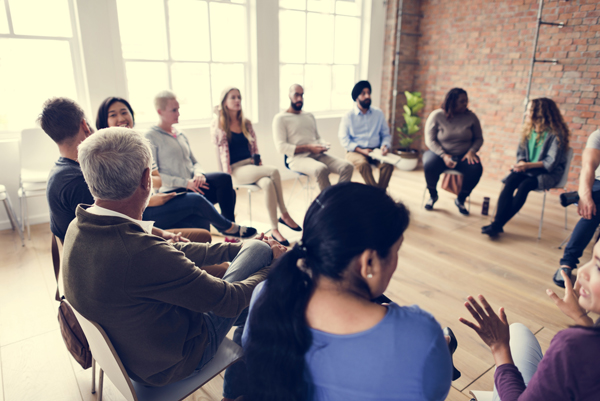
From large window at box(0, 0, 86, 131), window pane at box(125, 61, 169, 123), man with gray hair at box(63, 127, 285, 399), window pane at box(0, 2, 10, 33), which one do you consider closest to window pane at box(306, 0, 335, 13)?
window pane at box(125, 61, 169, 123)

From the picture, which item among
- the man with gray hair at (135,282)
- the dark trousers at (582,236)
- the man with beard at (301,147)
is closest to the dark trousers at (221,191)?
the man with beard at (301,147)

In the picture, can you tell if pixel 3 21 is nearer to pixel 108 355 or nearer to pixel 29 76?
pixel 29 76

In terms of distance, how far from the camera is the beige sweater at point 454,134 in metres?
4.09

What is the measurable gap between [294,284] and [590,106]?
500cm

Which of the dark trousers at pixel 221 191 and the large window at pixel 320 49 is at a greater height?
the large window at pixel 320 49

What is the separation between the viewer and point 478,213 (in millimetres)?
4137

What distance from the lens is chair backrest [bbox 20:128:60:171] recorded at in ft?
11.7

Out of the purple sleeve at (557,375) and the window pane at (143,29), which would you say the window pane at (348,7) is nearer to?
the window pane at (143,29)

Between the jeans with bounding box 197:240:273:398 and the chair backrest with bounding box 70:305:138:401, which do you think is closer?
the chair backrest with bounding box 70:305:138:401

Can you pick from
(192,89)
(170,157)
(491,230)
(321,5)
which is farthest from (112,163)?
(321,5)

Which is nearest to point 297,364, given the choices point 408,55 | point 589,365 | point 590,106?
point 589,365

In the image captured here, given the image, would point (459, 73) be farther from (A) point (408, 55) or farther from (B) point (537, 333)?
(B) point (537, 333)

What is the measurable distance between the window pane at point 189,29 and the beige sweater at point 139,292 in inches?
150

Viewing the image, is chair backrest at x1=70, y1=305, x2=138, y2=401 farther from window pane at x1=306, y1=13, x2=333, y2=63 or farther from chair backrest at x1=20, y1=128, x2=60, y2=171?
window pane at x1=306, y1=13, x2=333, y2=63
